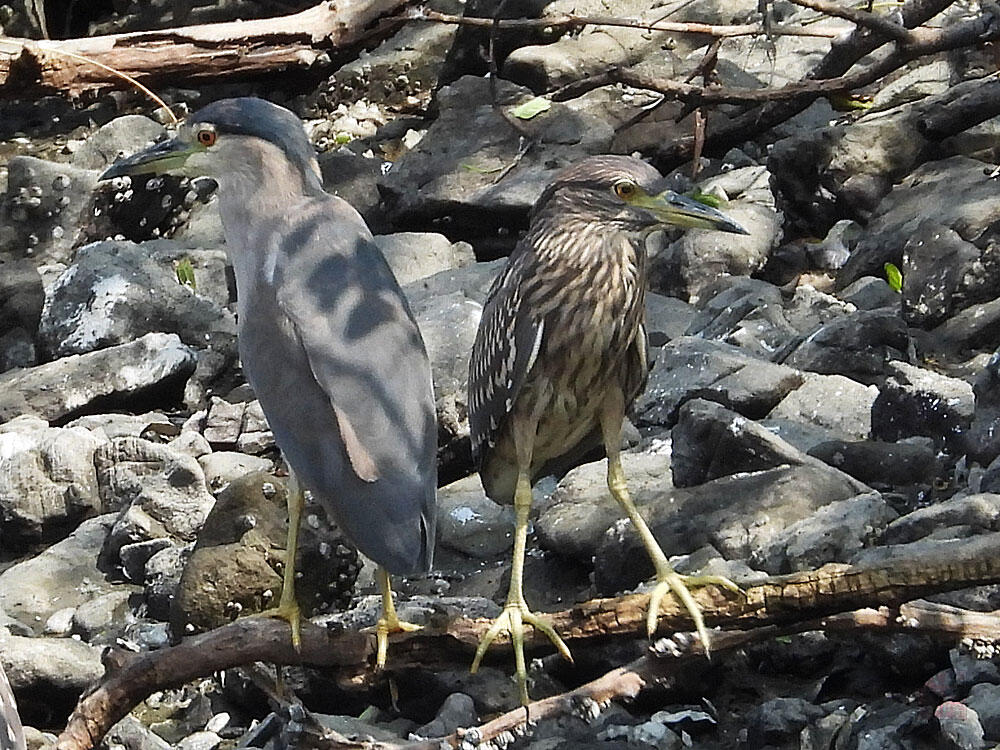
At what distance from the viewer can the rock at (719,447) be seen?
4.74 meters

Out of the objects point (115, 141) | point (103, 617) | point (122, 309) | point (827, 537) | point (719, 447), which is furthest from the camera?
point (115, 141)

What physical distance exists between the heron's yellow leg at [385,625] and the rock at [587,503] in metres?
1.13

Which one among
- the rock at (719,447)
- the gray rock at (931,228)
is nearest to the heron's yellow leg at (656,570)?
the rock at (719,447)

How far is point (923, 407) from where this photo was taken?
5008 millimetres

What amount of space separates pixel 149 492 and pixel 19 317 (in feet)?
7.83

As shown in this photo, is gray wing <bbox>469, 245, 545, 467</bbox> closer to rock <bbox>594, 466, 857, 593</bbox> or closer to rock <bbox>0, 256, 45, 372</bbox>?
rock <bbox>594, 466, 857, 593</bbox>

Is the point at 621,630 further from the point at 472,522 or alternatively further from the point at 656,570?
the point at 472,522

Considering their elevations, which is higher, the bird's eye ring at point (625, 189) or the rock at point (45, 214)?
the bird's eye ring at point (625, 189)

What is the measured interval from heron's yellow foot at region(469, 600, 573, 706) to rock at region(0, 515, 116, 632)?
2154 millimetres

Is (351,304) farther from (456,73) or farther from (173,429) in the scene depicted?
(456,73)

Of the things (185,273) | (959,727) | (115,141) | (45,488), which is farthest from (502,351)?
(115,141)

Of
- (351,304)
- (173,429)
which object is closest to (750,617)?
(351,304)

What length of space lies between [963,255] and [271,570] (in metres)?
3.05

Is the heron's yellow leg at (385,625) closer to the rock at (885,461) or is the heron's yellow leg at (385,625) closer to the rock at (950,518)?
the rock at (950,518)
